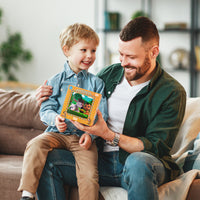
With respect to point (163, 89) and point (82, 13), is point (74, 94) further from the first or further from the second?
point (82, 13)

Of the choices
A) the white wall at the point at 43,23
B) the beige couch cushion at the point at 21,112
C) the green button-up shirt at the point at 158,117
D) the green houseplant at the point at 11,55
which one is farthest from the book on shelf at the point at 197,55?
the green button-up shirt at the point at 158,117

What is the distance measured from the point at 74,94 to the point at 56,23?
3542 mm

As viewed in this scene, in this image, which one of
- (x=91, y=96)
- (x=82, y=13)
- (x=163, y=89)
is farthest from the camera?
(x=82, y=13)

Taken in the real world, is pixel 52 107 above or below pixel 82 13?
below

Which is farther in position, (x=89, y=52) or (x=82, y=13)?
(x=82, y=13)

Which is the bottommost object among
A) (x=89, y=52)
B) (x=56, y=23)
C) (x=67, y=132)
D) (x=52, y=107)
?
(x=67, y=132)

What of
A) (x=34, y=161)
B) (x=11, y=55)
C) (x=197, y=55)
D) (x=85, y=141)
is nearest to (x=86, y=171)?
(x=85, y=141)

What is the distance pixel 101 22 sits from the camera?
5.08m

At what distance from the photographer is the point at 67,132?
6.16ft

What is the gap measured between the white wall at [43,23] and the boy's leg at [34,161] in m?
3.44

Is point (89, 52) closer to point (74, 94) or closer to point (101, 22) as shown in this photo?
point (74, 94)

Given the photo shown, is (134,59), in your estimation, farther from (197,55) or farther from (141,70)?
(197,55)

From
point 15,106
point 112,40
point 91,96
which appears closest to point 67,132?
point 91,96

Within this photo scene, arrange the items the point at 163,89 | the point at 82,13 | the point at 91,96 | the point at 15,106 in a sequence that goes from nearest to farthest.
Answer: the point at 91,96 → the point at 163,89 → the point at 15,106 → the point at 82,13
